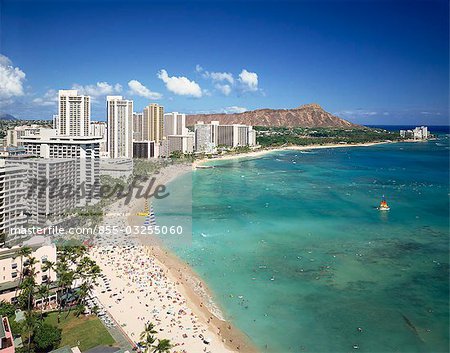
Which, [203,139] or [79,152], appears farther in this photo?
[203,139]

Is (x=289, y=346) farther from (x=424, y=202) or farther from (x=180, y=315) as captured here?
(x=424, y=202)

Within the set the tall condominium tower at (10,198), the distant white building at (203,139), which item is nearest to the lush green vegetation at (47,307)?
the tall condominium tower at (10,198)

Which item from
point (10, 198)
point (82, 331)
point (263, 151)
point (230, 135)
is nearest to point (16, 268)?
point (82, 331)

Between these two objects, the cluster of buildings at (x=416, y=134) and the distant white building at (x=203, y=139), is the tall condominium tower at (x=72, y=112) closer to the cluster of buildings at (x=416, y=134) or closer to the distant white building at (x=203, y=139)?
the distant white building at (x=203, y=139)

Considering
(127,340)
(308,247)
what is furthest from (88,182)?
(127,340)

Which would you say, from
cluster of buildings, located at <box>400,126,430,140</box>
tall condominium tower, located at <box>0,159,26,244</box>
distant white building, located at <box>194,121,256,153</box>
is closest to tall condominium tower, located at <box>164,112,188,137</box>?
distant white building, located at <box>194,121,256,153</box>

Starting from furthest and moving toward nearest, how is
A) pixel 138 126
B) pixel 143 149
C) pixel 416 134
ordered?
pixel 416 134 < pixel 138 126 < pixel 143 149

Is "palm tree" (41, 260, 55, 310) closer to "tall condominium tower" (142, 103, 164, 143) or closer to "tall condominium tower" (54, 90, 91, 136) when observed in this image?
"tall condominium tower" (54, 90, 91, 136)

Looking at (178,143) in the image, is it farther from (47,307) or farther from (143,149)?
(47,307)
